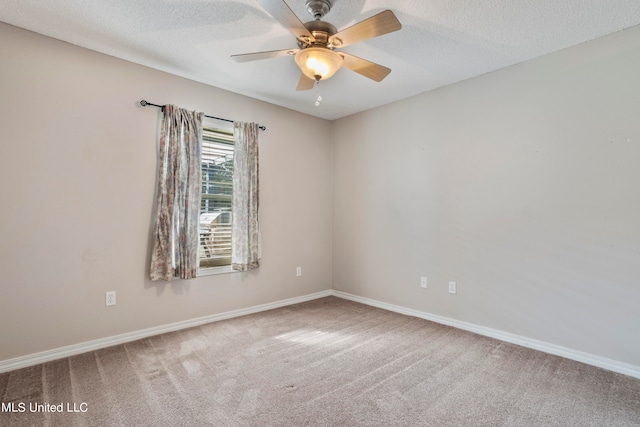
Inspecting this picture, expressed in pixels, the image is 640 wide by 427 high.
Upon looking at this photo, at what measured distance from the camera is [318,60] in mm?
2264

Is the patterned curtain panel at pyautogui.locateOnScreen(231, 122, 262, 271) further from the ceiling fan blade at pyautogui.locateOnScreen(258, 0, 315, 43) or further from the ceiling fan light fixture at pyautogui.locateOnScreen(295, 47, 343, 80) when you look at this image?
the ceiling fan blade at pyautogui.locateOnScreen(258, 0, 315, 43)

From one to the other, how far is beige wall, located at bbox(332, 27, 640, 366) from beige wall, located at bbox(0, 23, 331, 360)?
2181mm

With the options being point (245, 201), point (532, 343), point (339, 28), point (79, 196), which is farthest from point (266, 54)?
point (532, 343)

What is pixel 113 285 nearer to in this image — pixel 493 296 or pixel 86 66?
pixel 86 66

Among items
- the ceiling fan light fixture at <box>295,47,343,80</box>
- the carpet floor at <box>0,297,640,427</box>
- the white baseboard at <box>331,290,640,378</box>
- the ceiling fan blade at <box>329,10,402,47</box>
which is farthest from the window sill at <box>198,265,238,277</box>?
the ceiling fan blade at <box>329,10,402,47</box>

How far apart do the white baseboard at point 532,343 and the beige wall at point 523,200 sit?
1.9 inches

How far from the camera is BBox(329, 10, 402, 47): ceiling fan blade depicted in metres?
1.85

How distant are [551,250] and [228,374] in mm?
2883

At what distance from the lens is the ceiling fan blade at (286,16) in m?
1.78

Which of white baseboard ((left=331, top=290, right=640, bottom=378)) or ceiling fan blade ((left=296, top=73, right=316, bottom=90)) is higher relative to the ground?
ceiling fan blade ((left=296, top=73, right=316, bottom=90))

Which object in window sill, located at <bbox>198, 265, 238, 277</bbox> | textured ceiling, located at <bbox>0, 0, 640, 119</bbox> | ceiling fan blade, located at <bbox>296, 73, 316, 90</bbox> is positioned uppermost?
textured ceiling, located at <bbox>0, 0, 640, 119</bbox>

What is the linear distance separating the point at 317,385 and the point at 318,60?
2285mm

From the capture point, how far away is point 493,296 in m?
3.17

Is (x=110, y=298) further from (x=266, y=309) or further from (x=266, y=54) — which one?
(x=266, y=54)
